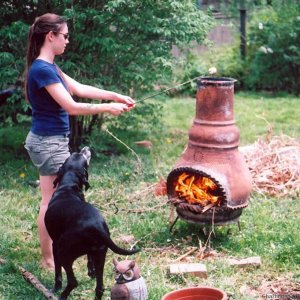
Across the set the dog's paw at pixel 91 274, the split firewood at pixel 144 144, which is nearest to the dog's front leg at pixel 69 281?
the dog's paw at pixel 91 274

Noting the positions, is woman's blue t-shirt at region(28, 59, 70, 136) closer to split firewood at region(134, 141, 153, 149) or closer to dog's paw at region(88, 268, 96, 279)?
dog's paw at region(88, 268, 96, 279)

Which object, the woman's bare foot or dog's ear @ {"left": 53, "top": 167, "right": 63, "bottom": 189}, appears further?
the woman's bare foot

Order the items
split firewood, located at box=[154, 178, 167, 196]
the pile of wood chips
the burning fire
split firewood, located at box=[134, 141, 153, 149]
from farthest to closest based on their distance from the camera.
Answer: split firewood, located at box=[134, 141, 153, 149] < the pile of wood chips < split firewood, located at box=[154, 178, 167, 196] < the burning fire

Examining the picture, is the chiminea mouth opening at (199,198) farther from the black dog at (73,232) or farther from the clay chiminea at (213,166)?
the black dog at (73,232)

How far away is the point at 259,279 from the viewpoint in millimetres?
4820

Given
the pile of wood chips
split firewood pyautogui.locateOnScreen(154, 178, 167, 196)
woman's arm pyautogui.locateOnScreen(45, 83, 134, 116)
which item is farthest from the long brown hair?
the pile of wood chips

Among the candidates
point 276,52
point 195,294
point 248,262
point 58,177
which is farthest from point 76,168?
point 276,52

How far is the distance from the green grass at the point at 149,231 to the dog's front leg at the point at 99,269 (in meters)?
0.14

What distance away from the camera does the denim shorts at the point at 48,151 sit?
191 inches

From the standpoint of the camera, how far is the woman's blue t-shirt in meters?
4.65

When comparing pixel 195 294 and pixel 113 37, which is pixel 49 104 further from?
pixel 113 37

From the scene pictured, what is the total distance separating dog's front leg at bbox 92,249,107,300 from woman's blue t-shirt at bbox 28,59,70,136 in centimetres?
110

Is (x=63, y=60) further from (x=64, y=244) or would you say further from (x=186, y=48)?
(x=64, y=244)

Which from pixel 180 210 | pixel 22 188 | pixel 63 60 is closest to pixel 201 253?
pixel 180 210
